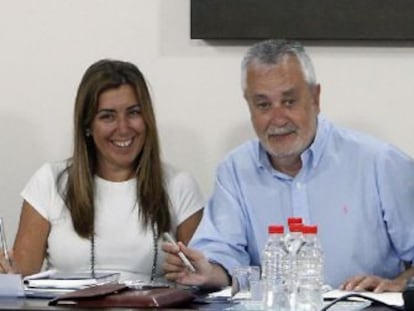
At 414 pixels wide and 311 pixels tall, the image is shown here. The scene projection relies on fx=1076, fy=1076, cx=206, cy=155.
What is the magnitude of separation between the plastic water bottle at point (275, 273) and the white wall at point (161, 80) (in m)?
1.16

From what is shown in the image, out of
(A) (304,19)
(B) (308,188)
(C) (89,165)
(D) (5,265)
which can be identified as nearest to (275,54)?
(B) (308,188)

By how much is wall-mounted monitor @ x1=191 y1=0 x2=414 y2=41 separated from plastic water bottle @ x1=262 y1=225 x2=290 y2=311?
45.4 inches

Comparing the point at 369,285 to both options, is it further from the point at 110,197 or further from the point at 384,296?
the point at 110,197

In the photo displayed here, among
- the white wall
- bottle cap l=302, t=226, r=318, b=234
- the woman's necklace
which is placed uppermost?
the white wall

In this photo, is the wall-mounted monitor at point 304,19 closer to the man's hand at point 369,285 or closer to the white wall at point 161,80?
the white wall at point 161,80

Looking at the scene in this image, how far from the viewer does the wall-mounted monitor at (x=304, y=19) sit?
3320 millimetres

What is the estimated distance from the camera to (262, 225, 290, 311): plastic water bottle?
2.16 m

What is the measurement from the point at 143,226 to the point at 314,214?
59 centimetres

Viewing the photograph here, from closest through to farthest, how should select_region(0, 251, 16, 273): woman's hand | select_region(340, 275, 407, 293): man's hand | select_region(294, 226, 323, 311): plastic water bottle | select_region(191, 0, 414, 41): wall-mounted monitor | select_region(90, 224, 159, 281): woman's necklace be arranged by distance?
select_region(294, 226, 323, 311): plastic water bottle, select_region(340, 275, 407, 293): man's hand, select_region(0, 251, 16, 273): woman's hand, select_region(90, 224, 159, 281): woman's necklace, select_region(191, 0, 414, 41): wall-mounted monitor

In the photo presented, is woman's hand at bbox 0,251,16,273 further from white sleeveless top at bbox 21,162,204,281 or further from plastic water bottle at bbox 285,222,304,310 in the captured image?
plastic water bottle at bbox 285,222,304,310

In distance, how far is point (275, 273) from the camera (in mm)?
2293

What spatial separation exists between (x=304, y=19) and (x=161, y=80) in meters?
0.52

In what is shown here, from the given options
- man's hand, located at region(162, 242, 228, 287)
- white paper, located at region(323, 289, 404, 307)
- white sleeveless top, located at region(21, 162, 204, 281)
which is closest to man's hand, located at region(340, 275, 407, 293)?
white paper, located at region(323, 289, 404, 307)

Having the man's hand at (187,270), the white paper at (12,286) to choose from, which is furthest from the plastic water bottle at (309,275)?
the white paper at (12,286)
